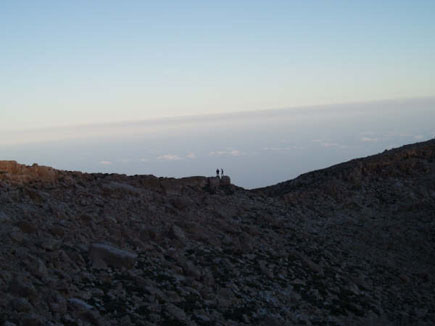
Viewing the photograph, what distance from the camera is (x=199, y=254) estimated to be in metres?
9.84

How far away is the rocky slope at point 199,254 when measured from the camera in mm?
7312

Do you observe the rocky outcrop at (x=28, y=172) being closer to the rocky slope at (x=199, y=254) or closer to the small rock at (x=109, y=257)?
the rocky slope at (x=199, y=254)

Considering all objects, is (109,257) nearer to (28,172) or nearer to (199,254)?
(199,254)

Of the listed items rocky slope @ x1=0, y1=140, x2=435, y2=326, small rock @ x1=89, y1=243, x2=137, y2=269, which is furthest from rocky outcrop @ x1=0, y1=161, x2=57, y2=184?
small rock @ x1=89, y1=243, x2=137, y2=269

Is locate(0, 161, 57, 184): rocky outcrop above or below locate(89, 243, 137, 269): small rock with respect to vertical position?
above

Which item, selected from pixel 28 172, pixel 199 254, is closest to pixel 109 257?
pixel 199 254

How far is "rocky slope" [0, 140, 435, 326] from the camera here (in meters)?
7.31

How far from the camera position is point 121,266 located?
329 inches

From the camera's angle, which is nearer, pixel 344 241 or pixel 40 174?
pixel 40 174

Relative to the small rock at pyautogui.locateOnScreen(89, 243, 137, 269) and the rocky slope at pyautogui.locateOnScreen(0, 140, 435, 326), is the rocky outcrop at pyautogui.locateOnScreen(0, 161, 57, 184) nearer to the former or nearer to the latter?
the rocky slope at pyautogui.locateOnScreen(0, 140, 435, 326)

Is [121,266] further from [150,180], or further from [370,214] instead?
[370,214]

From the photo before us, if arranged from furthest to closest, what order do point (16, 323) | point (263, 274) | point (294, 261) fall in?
point (294, 261)
point (263, 274)
point (16, 323)

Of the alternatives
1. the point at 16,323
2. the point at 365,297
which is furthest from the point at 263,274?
the point at 16,323

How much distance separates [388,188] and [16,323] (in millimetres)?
14111
